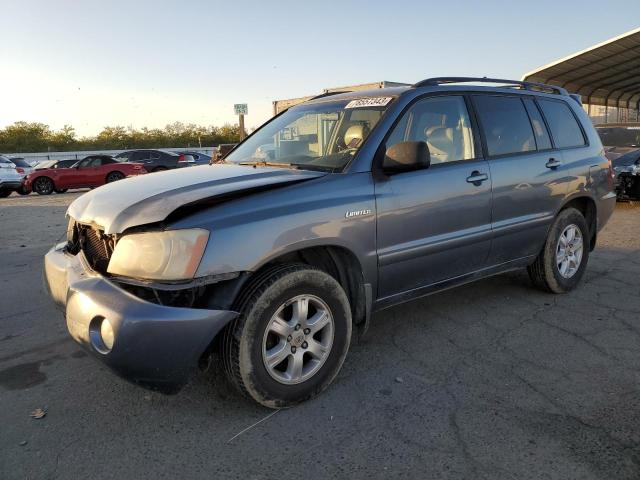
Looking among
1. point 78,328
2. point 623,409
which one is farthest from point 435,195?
point 78,328

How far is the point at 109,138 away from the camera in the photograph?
5850 centimetres

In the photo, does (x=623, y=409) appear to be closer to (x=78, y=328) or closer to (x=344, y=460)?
(x=344, y=460)

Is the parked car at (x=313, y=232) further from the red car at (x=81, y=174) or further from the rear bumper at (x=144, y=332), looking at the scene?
the red car at (x=81, y=174)

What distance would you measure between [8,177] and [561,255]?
17.8m

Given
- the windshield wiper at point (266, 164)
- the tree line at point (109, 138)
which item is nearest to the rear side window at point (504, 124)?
the windshield wiper at point (266, 164)

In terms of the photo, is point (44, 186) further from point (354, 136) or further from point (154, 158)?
point (354, 136)

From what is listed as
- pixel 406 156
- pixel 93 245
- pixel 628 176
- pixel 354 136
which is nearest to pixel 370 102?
pixel 354 136

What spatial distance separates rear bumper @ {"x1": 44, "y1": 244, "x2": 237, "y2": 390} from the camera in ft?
7.62

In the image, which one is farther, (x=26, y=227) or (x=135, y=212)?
(x=26, y=227)

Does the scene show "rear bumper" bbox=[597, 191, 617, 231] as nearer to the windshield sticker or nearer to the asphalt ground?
the asphalt ground

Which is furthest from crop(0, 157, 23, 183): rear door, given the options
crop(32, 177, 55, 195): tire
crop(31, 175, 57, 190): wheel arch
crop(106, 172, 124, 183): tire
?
crop(106, 172, 124, 183): tire

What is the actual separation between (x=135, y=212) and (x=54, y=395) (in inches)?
49.3

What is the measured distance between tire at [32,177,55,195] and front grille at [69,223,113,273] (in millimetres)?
18153

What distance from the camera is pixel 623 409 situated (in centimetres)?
267
